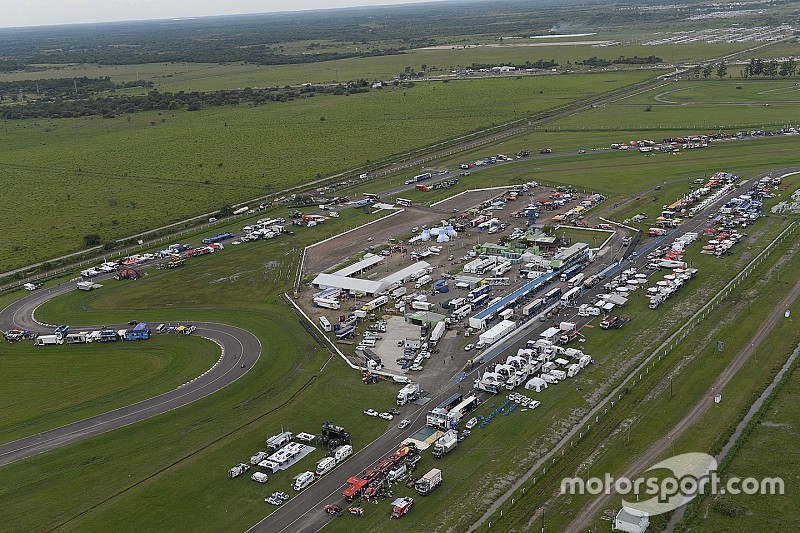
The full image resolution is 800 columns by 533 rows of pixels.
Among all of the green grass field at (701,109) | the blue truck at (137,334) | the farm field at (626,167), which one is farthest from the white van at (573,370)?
the green grass field at (701,109)

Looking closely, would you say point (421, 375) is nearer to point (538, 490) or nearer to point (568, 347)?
point (568, 347)

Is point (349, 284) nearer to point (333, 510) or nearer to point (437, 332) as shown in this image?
point (437, 332)

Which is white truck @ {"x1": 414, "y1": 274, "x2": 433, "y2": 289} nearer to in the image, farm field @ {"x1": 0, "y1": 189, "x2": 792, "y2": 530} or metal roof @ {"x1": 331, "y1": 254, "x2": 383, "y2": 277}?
metal roof @ {"x1": 331, "y1": 254, "x2": 383, "y2": 277}

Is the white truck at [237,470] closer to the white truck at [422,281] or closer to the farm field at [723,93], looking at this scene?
the white truck at [422,281]

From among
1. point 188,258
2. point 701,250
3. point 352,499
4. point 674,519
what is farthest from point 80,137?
point 674,519

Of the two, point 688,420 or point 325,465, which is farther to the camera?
point 688,420

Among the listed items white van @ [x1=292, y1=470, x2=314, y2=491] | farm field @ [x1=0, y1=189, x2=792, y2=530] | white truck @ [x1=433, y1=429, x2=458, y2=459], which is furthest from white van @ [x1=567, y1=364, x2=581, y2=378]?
white van @ [x1=292, y1=470, x2=314, y2=491]

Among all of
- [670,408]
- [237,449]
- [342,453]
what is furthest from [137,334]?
[670,408]

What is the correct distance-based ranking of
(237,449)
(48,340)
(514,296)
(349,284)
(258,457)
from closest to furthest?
1. (258,457)
2. (237,449)
3. (48,340)
4. (514,296)
5. (349,284)
